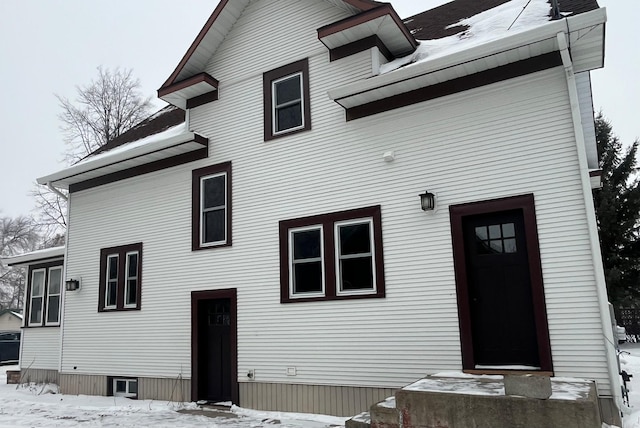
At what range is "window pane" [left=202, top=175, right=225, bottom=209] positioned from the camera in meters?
10.3

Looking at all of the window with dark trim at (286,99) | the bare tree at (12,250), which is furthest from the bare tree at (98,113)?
the bare tree at (12,250)

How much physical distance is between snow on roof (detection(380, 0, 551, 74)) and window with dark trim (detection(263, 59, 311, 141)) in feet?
5.26

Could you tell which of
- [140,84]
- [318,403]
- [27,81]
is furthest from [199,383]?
[27,81]

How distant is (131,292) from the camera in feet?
37.5

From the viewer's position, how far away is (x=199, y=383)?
9859mm

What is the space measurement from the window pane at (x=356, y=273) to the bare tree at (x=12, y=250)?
45690mm

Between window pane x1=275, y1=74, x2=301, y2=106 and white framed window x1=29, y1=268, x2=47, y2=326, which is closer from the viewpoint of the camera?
window pane x1=275, y1=74, x2=301, y2=106

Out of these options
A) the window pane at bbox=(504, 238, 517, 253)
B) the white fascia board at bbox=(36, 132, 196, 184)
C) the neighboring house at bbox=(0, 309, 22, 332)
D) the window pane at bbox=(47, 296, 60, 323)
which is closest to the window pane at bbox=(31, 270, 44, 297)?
the window pane at bbox=(47, 296, 60, 323)

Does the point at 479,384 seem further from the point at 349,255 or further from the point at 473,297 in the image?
the point at 349,255

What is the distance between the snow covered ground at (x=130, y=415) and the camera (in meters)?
7.98

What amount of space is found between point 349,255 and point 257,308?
83.5 inches

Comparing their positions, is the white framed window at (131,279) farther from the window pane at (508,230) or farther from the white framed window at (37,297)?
the window pane at (508,230)

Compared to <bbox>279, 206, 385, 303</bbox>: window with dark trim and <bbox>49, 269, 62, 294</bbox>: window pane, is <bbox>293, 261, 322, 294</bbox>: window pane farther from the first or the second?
<bbox>49, 269, 62, 294</bbox>: window pane

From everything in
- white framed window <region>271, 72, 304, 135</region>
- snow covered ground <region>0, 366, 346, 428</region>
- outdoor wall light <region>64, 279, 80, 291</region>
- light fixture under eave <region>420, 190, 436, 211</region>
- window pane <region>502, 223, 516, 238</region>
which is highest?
white framed window <region>271, 72, 304, 135</region>
